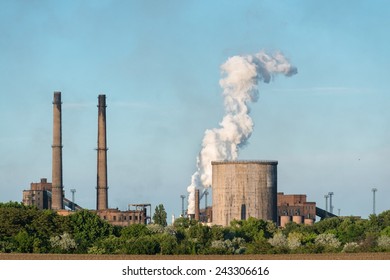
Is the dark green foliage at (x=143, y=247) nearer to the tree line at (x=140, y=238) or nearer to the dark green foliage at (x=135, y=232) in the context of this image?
the tree line at (x=140, y=238)

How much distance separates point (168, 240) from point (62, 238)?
14280 millimetres

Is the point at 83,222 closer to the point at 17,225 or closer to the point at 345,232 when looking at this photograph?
the point at 17,225

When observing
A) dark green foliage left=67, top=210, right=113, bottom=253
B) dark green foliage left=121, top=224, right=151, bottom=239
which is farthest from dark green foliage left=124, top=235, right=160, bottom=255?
dark green foliage left=67, top=210, right=113, bottom=253

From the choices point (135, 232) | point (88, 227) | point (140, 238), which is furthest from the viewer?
point (88, 227)

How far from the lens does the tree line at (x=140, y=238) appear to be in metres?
114

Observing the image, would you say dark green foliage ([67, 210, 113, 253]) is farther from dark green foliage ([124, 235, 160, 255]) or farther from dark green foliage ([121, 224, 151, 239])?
dark green foliage ([124, 235, 160, 255])

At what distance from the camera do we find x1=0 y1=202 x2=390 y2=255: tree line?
114 metres

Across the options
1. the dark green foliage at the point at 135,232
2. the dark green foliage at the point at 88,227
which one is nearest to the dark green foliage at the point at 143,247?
the dark green foliage at the point at 135,232

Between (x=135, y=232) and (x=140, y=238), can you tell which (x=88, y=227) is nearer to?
(x=135, y=232)

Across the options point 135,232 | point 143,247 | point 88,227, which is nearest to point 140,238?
point 143,247

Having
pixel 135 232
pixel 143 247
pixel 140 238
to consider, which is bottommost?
pixel 143 247

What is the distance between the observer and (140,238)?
12356cm
